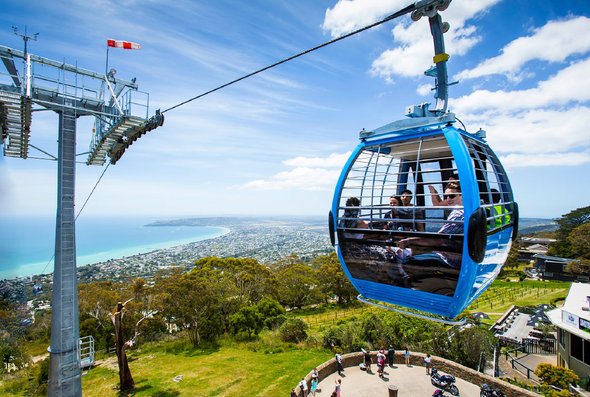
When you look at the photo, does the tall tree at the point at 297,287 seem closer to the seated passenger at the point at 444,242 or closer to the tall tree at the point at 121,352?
the tall tree at the point at 121,352

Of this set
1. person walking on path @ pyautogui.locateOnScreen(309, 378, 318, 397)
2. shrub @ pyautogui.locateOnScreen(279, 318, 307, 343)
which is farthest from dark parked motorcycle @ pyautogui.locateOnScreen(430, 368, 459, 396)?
shrub @ pyautogui.locateOnScreen(279, 318, 307, 343)

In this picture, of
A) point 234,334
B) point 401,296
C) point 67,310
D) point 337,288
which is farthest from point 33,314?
point 401,296

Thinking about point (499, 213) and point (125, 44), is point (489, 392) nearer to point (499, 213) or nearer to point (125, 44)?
point (499, 213)

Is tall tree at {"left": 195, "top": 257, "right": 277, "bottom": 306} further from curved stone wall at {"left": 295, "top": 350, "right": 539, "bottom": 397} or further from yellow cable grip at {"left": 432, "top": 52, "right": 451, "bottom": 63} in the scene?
yellow cable grip at {"left": 432, "top": 52, "right": 451, "bottom": 63}

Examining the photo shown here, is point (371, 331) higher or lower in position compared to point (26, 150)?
lower

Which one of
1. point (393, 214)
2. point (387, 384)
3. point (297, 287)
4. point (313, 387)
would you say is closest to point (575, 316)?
point (387, 384)

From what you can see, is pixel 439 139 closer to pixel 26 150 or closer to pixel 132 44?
pixel 132 44
